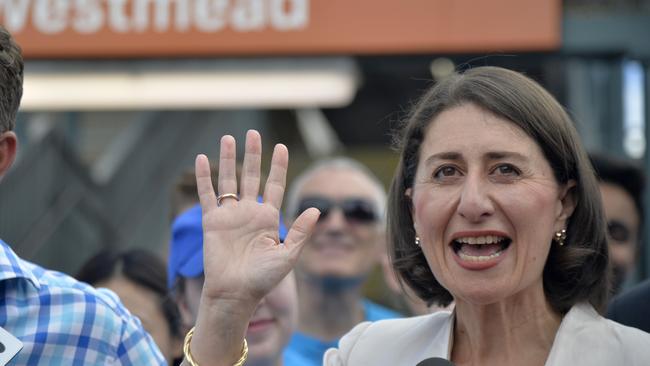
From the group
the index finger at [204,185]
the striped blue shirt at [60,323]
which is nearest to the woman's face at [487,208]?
the index finger at [204,185]

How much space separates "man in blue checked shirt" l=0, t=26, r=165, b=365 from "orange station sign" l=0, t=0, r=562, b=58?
4.75m

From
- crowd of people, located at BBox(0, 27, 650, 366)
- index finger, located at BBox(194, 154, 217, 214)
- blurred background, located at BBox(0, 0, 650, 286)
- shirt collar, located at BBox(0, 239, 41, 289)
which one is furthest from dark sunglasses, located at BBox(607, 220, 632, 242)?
shirt collar, located at BBox(0, 239, 41, 289)

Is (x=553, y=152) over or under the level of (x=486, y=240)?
over

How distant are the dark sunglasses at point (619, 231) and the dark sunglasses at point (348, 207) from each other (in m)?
1.28

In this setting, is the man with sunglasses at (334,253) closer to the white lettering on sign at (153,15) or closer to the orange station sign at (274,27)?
the orange station sign at (274,27)

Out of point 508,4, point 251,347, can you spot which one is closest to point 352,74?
point 508,4

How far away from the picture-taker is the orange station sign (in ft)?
25.5

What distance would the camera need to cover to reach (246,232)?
318cm

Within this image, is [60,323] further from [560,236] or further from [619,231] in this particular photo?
[619,231]

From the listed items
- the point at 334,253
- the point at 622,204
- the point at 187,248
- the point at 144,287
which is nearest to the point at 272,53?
the point at 334,253

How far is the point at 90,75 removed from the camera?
859 centimetres

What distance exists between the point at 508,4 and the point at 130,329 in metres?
5.05

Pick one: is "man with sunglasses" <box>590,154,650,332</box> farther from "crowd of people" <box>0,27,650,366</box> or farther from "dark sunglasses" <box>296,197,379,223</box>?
"crowd of people" <box>0,27,650,366</box>

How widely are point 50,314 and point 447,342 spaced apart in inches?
47.1
